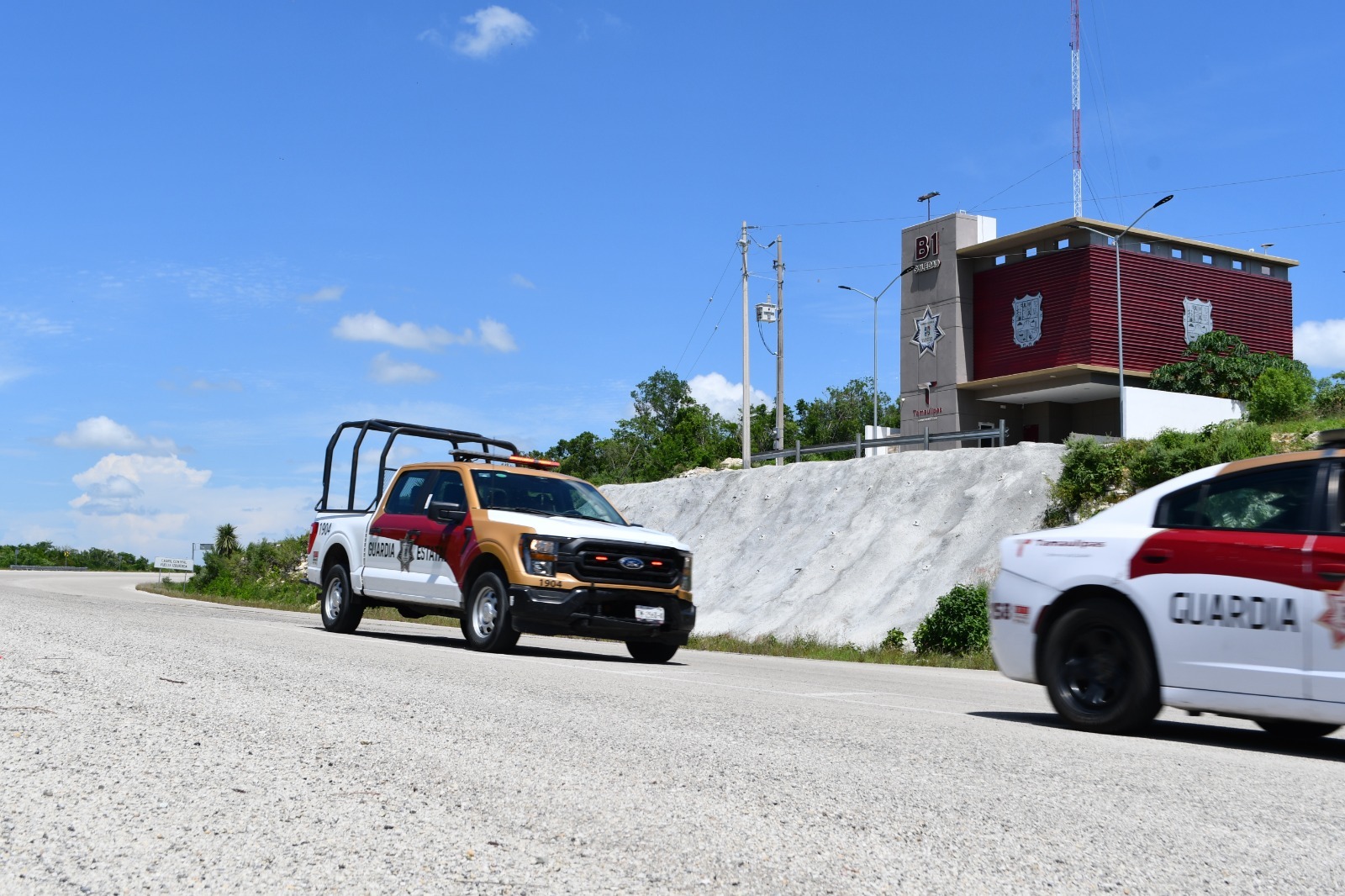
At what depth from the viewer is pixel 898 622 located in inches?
1028

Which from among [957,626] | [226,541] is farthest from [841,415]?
[957,626]

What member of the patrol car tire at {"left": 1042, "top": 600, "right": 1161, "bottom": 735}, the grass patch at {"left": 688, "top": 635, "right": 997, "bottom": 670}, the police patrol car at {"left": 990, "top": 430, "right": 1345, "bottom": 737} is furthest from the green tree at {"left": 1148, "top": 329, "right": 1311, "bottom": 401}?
the patrol car tire at {"left": 1042, "top": 600, "right": 1161, "bottom": 735}

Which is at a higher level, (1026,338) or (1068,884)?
(1026,338)

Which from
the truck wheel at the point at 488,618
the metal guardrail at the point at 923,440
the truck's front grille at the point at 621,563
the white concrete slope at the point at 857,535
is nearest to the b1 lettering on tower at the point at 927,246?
the metal guardrail at the point at 923,440

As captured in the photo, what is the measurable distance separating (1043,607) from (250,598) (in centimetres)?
4291

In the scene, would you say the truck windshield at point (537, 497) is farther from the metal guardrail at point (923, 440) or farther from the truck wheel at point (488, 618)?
the metal guardrail at point (923, 440)

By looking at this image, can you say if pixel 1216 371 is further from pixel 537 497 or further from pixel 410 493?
pixel 410 493

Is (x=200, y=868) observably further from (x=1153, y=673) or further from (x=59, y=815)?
(x=1153, y=673)

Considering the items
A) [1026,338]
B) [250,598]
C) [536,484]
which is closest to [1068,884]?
[536,484]

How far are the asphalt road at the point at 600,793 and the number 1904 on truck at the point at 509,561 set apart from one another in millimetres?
3560

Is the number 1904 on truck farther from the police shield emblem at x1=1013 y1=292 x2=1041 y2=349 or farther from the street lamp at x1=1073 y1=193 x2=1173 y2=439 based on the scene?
the police shield emblem at x1=1013 y1=292 x2=1041 y2=349

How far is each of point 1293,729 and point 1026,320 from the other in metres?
49.1

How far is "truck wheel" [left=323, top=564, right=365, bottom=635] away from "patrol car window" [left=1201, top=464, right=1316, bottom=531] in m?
10.9

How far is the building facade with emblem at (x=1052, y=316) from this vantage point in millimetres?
53562
